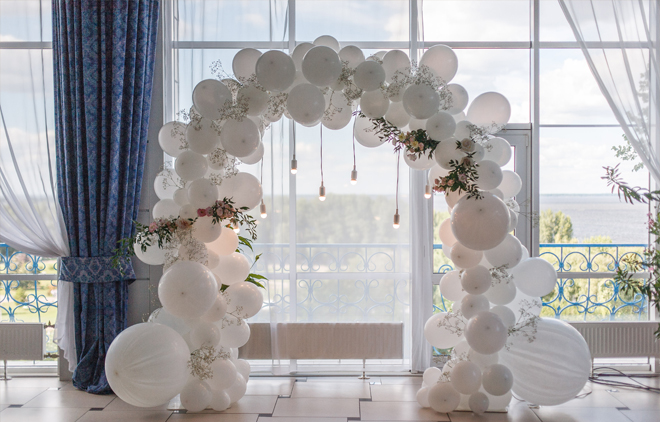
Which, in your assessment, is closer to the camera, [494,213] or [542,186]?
[494,213]

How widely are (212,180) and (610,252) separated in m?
3.71

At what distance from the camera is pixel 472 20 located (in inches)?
180

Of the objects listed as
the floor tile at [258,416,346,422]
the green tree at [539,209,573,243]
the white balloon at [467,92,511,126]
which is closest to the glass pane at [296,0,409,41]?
the white balloon at [467,92,511,126]

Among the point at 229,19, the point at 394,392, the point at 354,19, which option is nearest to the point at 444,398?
the point at 394,392

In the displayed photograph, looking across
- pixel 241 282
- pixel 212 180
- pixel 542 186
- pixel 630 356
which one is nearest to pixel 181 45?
pixel 212 180

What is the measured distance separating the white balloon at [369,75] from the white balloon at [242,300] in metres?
1.65

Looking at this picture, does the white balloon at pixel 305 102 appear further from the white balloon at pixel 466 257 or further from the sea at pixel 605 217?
the sea at pixel 605 217

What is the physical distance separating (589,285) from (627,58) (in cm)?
205

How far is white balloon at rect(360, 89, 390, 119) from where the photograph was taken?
3273mm

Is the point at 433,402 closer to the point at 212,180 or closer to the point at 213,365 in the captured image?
the point at 213,365

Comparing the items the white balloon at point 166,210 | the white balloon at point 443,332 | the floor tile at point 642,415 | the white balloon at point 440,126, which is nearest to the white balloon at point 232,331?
the white balloon at point 166,210

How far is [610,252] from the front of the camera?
467cm

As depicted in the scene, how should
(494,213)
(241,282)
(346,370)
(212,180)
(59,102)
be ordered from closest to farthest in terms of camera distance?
(494,213) → (212,180) → (241,282) → (59,102) → (346,370)

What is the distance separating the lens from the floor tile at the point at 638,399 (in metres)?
3.74
